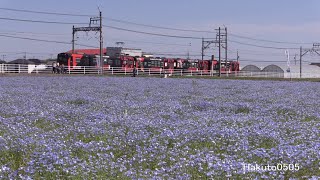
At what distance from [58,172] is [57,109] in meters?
7.31

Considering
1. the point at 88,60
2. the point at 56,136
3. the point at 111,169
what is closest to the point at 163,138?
the point at 56,136

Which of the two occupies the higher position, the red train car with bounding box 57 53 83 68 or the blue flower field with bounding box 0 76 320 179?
the red train car with bounding box 57 53 83 68

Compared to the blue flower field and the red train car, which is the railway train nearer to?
the red train car

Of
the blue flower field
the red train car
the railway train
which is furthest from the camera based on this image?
the railway train

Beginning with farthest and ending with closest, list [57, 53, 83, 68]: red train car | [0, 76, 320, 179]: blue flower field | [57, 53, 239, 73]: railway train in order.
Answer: [57, 53, 239, 73]: railway train < [57, 53, 83, 68]: red train car < [0, 76, 320, 179]: blue flower field

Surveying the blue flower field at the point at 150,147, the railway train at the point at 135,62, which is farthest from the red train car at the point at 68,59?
the blue flower field at the point at 150,147

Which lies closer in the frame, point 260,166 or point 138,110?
point 260,166

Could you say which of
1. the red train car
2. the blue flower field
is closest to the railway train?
the red train car

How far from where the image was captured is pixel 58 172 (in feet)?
18.0

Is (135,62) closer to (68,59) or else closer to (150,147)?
(68,59)

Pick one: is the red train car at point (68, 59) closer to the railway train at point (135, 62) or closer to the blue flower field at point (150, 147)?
the railway train at point (135, 62)

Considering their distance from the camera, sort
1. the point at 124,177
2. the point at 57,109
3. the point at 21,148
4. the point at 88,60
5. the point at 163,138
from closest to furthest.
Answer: the point at 124,177
the point at 21,148
the point at 163,138
the point at 57,109
the point at 88,60

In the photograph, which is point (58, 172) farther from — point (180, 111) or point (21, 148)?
point (180, 111)

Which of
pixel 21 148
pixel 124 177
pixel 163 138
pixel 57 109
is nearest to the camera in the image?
pixel 124 177
